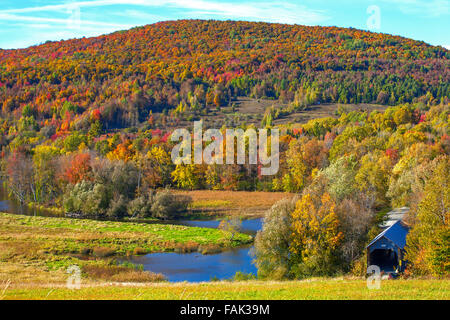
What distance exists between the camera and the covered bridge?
31.7 m

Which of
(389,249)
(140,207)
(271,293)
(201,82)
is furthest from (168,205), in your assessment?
(201,82)

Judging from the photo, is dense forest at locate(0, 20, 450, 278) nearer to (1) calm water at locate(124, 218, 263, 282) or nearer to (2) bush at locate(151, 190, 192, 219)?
(2) bush at locate(151, 190, 192, 219)

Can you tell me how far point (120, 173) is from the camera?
2613 inches

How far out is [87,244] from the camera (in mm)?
43094

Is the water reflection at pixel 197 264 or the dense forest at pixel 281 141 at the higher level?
the dense forest at pixel 281 141

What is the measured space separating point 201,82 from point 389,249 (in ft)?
467

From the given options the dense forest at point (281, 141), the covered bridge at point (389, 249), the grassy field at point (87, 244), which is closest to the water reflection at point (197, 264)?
the grassy field at point (87, 244)

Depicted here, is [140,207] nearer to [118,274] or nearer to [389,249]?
[118,274]

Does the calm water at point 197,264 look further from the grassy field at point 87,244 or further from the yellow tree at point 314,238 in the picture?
the yellow tree at point 314,238

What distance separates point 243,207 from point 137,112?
79787 millimetres

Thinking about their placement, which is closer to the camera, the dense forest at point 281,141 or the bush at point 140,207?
→ the dense forest at point 281,141

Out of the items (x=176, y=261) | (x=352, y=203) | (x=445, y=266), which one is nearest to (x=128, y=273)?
(x=176, y=261)

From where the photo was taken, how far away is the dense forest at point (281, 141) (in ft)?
103

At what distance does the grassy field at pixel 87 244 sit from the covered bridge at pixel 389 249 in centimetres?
1561
